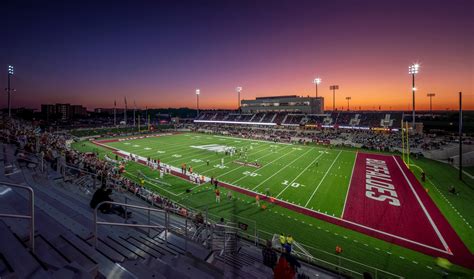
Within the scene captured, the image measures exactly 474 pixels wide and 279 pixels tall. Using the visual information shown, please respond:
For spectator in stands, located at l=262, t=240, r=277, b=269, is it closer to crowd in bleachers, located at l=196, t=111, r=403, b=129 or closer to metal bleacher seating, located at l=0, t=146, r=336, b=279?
metal bleacher seating, located at l=0, t=146, r=336, b=279

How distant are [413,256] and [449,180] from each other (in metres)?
18.5

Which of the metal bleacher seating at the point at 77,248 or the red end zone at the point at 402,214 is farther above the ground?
the metal bleacher seating at the point at 77,248

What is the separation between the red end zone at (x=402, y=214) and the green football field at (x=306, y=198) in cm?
72

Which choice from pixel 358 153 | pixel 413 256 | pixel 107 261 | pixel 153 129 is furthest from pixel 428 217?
pixel 153 129

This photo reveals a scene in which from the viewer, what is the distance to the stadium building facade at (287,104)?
82.2 meters

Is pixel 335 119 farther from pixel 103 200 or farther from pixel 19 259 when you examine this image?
pixel 19 259

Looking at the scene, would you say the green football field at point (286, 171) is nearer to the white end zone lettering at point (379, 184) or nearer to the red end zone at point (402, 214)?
the red end zone at point (402, 214)

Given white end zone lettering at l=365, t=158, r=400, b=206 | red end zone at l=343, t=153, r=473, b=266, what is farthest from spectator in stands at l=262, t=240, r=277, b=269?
white end zone lettering at l=365, t=158, r=400, b=206

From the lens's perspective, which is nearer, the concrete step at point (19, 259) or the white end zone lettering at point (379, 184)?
the concrete step at point (19, 259)

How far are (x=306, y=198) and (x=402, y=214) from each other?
257 inches

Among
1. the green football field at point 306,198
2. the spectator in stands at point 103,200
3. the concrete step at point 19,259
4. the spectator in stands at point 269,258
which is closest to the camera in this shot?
the concrete step at point 19,259

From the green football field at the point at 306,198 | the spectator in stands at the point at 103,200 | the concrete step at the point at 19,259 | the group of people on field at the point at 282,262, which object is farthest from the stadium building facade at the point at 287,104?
the concrete step at the point at 19,259

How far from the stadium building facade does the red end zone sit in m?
57.8

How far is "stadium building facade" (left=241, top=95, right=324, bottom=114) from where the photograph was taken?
82.2m
